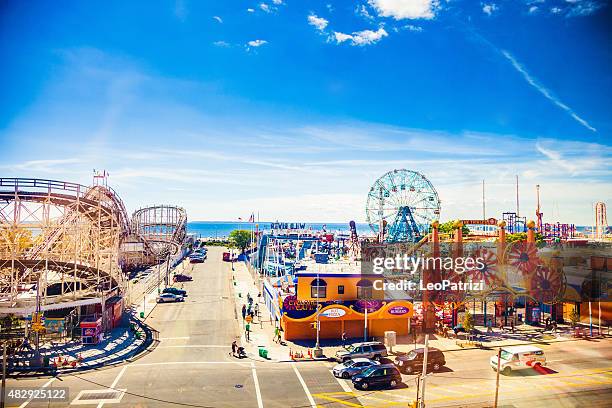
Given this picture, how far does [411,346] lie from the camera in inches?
1387

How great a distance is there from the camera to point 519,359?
96.0 feet

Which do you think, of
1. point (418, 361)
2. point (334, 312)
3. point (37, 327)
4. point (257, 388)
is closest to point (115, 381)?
point (37, 327)

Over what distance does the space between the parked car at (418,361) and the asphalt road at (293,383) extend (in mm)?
685

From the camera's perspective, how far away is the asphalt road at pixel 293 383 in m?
23.5

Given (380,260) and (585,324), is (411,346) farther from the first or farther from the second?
(585,324)

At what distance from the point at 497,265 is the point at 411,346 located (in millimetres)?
12511

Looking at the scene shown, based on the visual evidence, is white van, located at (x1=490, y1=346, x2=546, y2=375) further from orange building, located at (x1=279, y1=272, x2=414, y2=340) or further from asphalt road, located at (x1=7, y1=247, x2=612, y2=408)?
orange building, located at (x1=279, y1=272, x2=414, y2=340)

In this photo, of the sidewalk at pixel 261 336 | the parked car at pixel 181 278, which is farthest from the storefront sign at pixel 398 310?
the parked car at pixel 181 278

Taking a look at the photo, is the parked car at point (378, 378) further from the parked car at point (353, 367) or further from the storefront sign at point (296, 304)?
the storefront sign at point (296, 304)

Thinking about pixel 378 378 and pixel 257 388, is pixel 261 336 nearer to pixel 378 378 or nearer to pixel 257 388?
pixel 257 388

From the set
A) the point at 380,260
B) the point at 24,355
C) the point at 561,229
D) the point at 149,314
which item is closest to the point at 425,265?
the point at 380,260

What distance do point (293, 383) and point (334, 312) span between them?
430 inches

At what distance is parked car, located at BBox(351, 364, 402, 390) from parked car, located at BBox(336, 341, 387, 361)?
4006 millimetres

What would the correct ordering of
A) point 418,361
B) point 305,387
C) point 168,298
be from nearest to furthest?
point 305,387
point 418,361
point 168,298
